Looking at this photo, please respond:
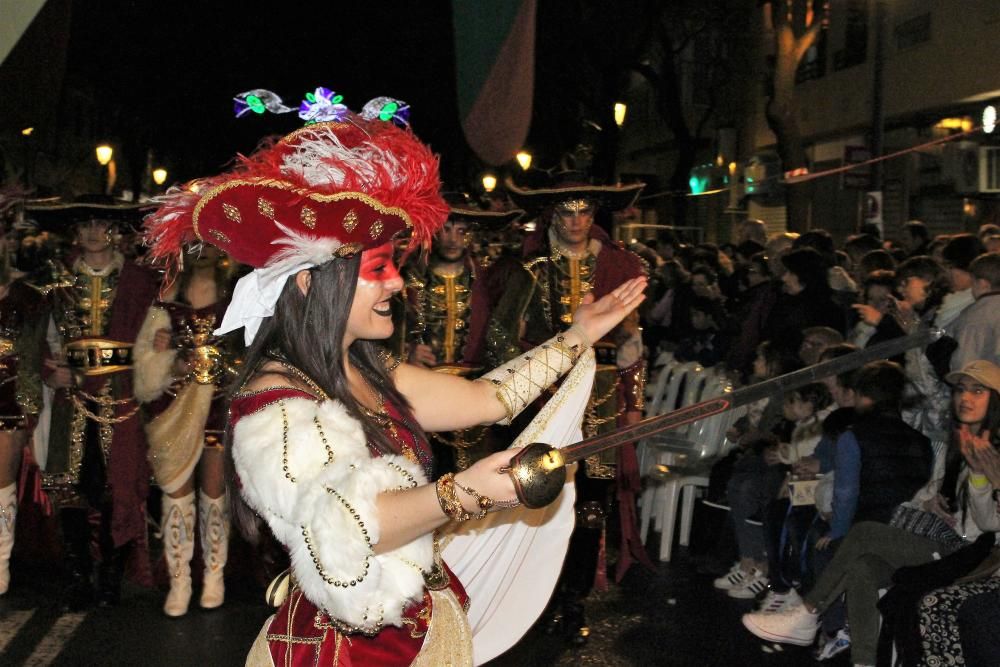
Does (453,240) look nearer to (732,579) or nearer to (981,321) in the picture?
(732,579)

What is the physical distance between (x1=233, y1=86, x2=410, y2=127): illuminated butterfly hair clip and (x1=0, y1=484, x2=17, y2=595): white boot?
3937mm

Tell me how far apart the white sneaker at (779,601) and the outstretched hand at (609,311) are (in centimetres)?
295

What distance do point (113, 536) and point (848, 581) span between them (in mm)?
3984

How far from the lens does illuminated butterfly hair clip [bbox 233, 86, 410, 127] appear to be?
295 cm

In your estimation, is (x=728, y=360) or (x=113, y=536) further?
(x=728, y=360)

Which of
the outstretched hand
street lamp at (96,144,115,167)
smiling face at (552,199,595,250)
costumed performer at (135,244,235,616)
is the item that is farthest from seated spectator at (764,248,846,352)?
street lamp at (96,144,115,167)

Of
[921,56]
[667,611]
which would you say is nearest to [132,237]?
[667,611]

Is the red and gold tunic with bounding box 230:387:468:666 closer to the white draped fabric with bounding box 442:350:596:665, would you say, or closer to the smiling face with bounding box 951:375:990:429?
the white draped fabric with bounding box 442:350:596:665

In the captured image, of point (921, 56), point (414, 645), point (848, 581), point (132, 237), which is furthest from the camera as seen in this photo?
point (921, 56)

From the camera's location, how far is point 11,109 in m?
5.40

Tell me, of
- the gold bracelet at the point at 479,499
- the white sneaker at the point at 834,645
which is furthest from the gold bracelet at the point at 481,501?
the white sneaker at the point at 834,645

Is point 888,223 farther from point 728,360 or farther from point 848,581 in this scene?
point 848,581

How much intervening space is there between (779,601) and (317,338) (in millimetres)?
3957

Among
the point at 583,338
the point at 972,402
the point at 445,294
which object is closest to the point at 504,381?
the point at 583,338
